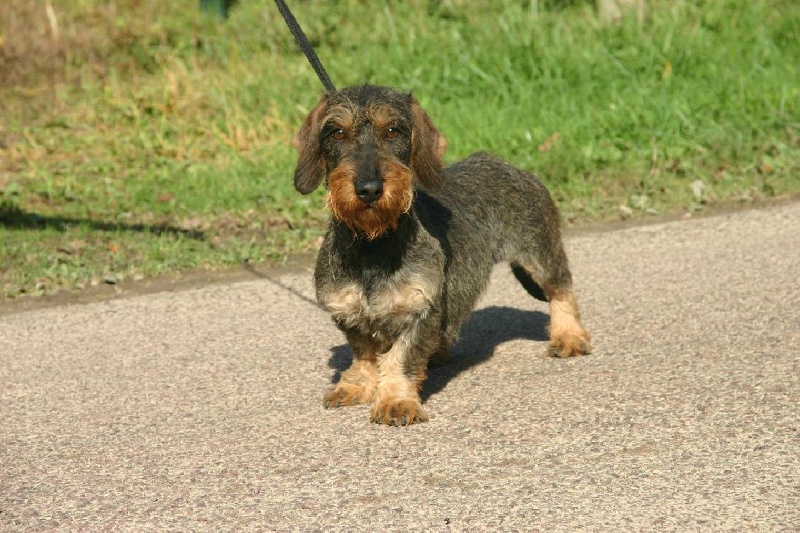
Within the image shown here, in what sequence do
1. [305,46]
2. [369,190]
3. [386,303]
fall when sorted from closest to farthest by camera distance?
[369,190] → [386,303] → [305,46]

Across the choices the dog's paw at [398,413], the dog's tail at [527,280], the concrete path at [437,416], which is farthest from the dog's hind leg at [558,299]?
the dog's paw at [398,413]

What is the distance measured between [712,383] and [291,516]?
237 centimetres

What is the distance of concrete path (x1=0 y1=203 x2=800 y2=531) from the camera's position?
4430 mm

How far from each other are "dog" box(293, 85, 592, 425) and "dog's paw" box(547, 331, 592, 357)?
631 millimetres

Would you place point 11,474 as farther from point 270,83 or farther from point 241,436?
point 270,83

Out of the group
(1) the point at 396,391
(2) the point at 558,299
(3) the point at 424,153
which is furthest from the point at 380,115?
(2) the point at 558,299

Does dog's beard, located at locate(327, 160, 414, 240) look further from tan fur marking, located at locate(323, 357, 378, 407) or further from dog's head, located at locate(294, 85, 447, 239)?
tan fur marking, located at locate(323, 357, 378, 407)

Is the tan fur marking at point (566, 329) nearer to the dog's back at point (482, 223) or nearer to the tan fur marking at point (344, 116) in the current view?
the dog's back at point (482, 223)

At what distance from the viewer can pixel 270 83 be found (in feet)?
39.1

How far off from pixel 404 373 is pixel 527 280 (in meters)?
1.49

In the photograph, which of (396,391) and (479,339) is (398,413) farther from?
(479,339)

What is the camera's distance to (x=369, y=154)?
197 inches

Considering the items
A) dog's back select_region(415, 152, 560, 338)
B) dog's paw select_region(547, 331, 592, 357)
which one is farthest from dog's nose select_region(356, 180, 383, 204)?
dog's paw select_region(547, 331, 592, 357)

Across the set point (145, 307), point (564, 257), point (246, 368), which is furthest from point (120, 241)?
point (564, 257)
